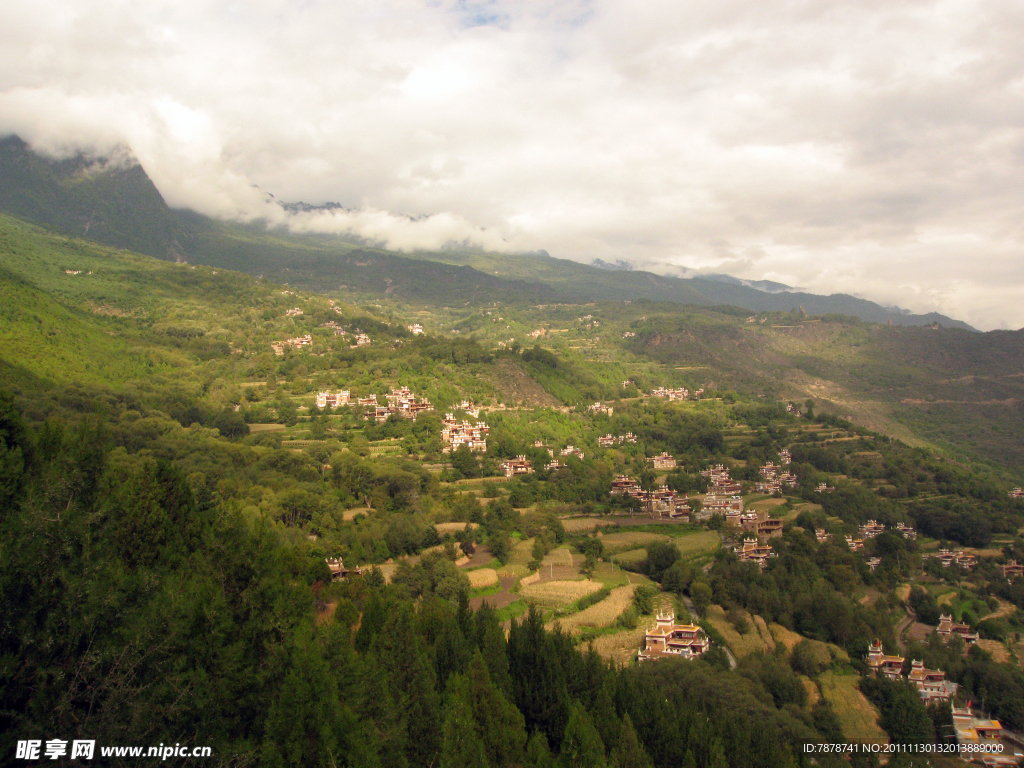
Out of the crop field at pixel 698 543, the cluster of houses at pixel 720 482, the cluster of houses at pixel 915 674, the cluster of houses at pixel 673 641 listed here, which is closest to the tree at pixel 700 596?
the cluster of houses at pixel 673 641

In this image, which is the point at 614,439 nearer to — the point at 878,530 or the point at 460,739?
the point at 878,530

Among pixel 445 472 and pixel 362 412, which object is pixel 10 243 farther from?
pixel 445 472

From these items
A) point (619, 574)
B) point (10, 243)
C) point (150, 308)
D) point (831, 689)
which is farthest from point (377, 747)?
point (10, 243)

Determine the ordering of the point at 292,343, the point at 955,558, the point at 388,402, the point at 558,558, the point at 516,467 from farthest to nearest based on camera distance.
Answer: the point at 292,343 < the point at 388,402 < the point at 516,467 < the point at 955,558 < the point at 558,558

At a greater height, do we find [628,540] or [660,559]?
[660,559]

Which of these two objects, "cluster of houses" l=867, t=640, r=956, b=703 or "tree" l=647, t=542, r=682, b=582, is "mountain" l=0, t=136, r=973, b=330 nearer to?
"tree" l=647, t=542, r=682, b=582

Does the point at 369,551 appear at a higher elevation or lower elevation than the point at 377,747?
lower

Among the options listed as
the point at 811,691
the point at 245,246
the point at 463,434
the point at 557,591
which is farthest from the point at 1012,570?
the point at 245,246
